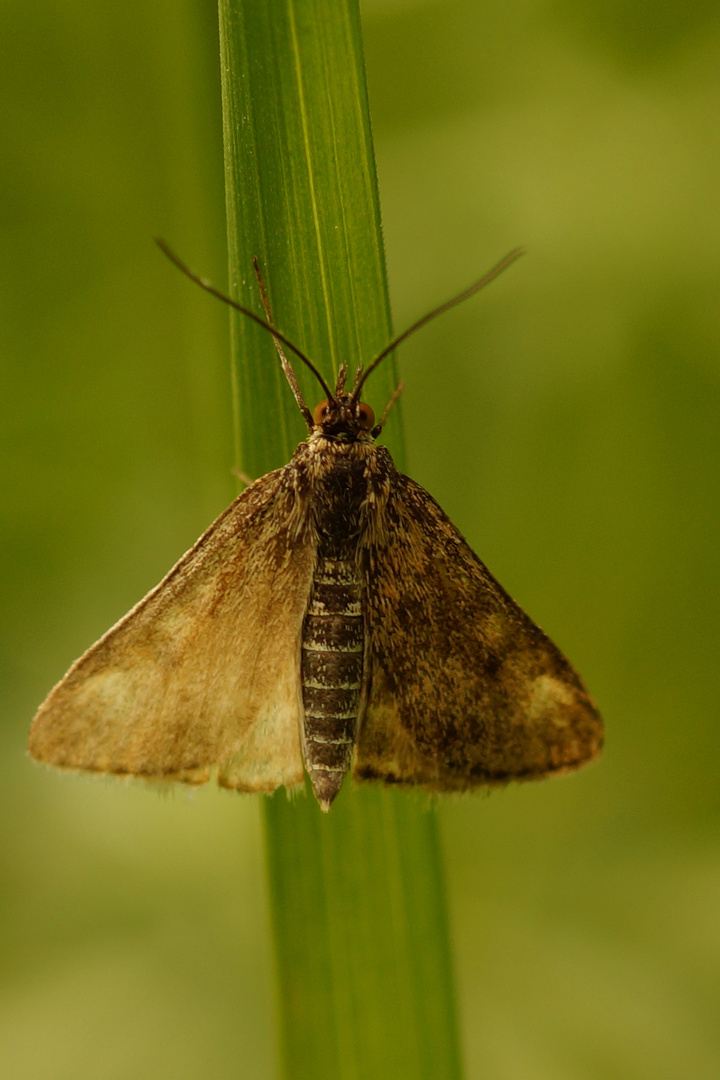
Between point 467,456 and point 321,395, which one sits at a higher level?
point 467,456

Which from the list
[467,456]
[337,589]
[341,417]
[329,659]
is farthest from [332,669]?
[467,456]

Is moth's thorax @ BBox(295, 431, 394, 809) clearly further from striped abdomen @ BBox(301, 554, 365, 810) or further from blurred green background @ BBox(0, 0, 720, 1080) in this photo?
blurred green background @ BBox(0, 0, 720, 1080)

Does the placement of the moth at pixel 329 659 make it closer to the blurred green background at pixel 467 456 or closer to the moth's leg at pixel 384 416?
the moth's leg at pixel 384 416

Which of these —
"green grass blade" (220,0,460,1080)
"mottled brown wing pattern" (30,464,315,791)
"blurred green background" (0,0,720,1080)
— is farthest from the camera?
"blurred green background" (0,0,720,1080)

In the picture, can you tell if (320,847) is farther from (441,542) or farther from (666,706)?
(666,706)

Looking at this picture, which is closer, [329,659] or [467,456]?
[329,659]

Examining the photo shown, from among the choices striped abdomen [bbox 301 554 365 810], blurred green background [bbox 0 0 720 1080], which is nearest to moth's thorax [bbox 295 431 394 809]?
striped abdomen [bbox 301 554 365 810]

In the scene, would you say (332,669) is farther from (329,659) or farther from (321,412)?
(321,412)
